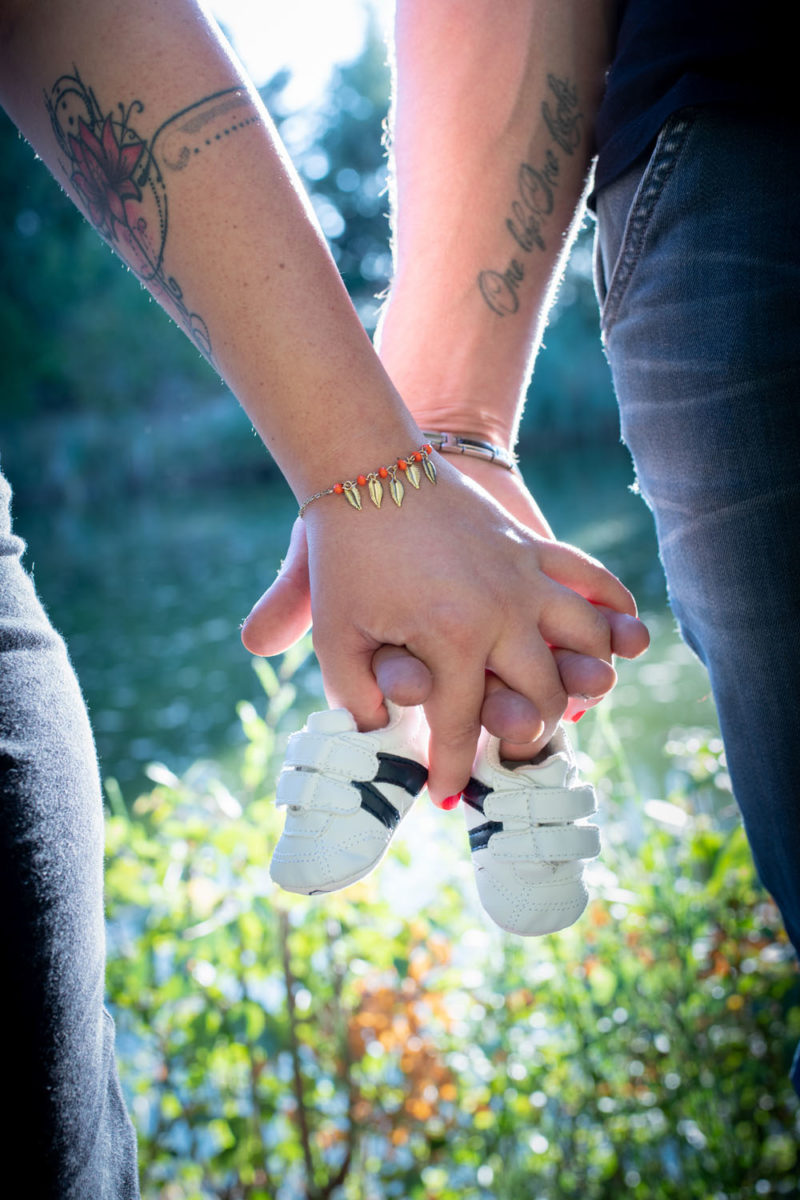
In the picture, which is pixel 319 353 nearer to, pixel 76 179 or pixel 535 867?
pixel 76 179

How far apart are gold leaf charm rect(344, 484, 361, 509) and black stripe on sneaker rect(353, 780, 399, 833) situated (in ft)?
0.91

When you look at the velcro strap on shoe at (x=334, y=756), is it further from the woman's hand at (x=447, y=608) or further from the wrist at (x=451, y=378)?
the wrist at (x=451, y=378)

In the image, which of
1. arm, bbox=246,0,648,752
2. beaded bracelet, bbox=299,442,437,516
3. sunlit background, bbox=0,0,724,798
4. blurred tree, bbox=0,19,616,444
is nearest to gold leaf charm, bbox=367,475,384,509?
beaded bracelet, bbox=299,442,437,516

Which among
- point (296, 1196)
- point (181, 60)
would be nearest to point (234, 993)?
point (296, 1196)

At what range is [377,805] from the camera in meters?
0.96

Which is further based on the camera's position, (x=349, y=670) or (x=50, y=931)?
(x=349, y=670)

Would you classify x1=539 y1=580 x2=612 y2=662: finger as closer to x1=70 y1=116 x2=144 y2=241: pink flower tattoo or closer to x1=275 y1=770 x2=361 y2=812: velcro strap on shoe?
x1=275 y1=770 x2=361 y2=812: velcro strap on shoe

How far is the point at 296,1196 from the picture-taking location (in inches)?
73.6

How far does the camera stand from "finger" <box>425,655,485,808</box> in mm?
908

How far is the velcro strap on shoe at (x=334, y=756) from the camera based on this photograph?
3.09ft

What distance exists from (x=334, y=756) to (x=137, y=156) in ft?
2.06

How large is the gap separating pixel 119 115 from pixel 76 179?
0.37ft

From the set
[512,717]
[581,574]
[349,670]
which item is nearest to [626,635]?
[581,574]

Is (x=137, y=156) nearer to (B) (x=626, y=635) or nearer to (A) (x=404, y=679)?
(A) (x=404, y=679)
